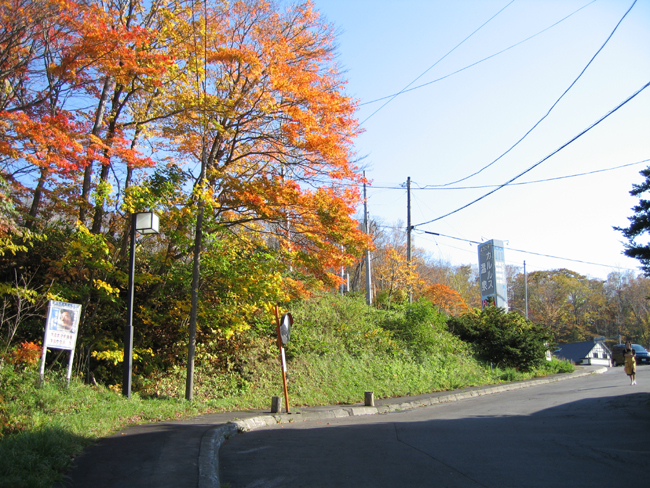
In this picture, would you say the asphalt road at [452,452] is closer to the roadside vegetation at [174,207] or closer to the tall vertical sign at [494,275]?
the roadside vegetation at [174,207]

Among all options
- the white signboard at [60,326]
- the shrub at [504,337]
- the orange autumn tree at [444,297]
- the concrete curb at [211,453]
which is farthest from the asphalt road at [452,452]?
the orange autumn tree at [444,297]

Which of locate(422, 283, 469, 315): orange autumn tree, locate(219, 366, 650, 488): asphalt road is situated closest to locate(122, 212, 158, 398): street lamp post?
locate(219, 366, 650, 488): asphalt road

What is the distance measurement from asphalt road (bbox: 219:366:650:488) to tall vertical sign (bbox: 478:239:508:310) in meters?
15.0

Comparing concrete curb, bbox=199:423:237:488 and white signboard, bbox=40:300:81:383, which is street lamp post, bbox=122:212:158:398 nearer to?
white signboard, bbox=40:300:81:383

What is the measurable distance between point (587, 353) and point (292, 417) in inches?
1444

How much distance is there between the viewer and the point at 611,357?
40219 mm

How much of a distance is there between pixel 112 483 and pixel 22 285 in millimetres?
9695

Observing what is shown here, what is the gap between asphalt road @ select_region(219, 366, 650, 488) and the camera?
16.9 feet

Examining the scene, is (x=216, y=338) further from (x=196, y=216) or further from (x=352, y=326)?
(x=352, y=326)

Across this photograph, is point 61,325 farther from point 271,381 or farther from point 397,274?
point 397,274

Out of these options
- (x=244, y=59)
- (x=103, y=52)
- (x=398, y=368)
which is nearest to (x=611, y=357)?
(x=398, y=368)

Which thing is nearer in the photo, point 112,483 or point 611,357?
point 112,483

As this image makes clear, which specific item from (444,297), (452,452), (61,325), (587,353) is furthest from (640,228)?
(587,353)

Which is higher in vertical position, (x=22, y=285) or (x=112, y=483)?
(x=22, y=285)
